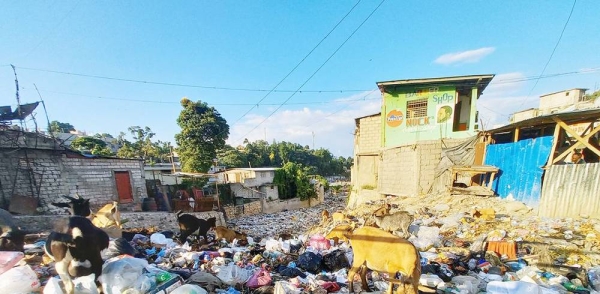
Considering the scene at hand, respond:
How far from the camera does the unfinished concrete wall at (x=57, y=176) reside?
27.1 feet

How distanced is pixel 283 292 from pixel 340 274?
1.26 m

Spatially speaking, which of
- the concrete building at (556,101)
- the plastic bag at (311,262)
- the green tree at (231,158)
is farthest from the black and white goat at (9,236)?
the concrete building at (556,101)

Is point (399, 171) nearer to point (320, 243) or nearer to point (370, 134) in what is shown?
point (370, 134)

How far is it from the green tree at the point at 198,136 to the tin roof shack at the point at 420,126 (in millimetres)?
14364

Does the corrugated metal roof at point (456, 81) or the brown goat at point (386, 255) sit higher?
the corrugated metal roof at point (456, 81)

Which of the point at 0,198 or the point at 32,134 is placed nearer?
the point at 0,198

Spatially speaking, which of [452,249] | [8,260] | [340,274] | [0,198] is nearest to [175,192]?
[0,198]

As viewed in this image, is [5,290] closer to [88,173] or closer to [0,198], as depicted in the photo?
[0,198]

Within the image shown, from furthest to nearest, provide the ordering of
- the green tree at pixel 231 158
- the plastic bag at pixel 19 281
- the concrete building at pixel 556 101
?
the green tree at pixel 231 158
the concrete building at pixel 556 101
the plastic bag at pixel 19 281

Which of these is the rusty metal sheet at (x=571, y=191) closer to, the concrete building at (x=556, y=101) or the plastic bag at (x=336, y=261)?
the plastic bag at (x=336, y=261)

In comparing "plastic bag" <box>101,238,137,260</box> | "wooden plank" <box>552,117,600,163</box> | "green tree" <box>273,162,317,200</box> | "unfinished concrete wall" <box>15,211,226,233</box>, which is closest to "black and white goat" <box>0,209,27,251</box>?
"plastic bag" <box>101,238,137,260</box>

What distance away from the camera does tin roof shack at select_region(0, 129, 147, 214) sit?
321 inches

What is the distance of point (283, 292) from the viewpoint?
2.92m

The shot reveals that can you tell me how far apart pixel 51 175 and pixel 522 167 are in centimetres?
1660
